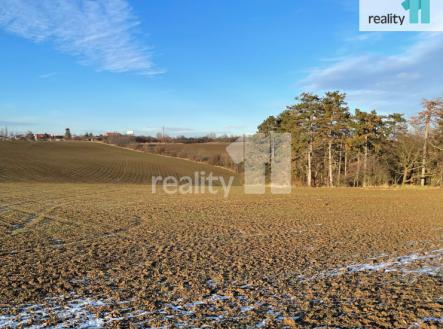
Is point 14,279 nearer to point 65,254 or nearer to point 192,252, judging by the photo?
point 65,254

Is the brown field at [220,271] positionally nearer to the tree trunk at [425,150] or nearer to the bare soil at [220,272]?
the bare soil at [220,272]

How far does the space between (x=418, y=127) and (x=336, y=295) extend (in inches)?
1571

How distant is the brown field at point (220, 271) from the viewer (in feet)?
17.8

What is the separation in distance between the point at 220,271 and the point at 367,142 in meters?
37.3

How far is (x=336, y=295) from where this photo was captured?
6.37 m

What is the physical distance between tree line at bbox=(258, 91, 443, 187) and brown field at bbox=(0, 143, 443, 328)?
25927 millimetres

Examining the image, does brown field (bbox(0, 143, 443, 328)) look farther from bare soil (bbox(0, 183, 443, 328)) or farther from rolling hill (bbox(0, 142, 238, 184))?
rolling hill (bbox(0, 142, 238, 184))

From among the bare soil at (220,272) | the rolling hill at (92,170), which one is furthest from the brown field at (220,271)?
the rolling hill at (92,170)

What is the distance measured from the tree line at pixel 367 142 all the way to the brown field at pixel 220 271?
85.1 feet

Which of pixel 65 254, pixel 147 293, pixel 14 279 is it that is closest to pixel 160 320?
pixel 147 293

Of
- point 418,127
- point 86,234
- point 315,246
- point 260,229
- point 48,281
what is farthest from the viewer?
point 418,127

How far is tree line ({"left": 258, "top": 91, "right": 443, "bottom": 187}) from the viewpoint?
38.8 metres

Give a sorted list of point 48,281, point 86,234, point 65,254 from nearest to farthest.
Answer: point 48,281, point 65,254, point 86,234

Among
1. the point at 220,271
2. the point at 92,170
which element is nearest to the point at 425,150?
the point at 220,271
